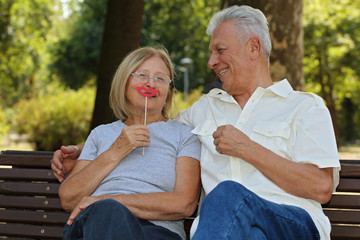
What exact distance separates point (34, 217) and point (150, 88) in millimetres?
1294

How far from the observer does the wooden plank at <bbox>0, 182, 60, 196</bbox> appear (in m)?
3.46

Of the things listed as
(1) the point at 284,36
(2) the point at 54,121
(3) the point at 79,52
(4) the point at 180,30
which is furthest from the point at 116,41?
(3) the point at 79,52

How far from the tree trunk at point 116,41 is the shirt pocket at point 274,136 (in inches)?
161

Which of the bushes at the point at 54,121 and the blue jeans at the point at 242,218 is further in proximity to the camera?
the bushes at the point at 54,121

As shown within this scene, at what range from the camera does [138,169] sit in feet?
10.0

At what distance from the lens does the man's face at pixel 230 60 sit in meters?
3.25

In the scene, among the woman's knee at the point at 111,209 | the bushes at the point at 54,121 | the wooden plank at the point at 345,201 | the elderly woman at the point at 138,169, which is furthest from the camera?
the bushes at the point at 54,121

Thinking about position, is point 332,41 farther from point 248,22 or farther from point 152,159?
point 152,159

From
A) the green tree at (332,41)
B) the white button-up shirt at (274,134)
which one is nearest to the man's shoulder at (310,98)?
the white button-up shirt at (274,134)

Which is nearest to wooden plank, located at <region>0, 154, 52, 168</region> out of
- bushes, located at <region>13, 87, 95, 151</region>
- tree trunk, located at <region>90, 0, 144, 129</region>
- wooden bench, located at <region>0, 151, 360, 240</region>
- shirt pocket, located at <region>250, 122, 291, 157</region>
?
wooden bench, located at <region>0, 151, 360, 240</region>

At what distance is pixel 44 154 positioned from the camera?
11.8 ft

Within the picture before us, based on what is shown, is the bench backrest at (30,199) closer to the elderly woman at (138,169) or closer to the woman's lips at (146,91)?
the elderly woman at (138,169)

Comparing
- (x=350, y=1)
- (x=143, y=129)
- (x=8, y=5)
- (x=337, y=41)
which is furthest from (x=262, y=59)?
(x=337, y=41)

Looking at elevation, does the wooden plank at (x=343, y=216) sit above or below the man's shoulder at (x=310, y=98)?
below
